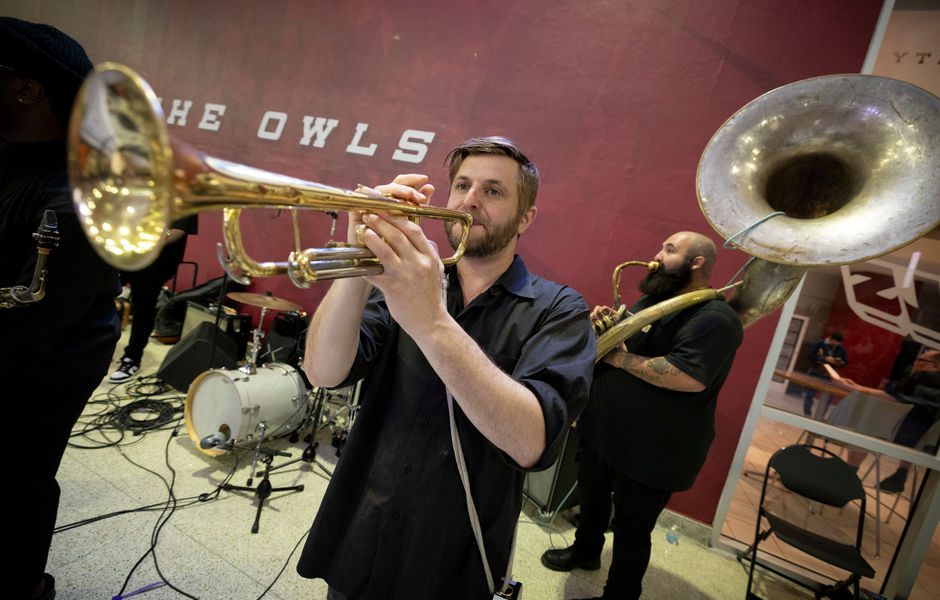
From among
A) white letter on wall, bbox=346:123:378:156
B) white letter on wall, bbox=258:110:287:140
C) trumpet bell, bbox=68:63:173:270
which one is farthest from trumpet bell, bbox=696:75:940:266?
white letter on wall, bbox=258:110:287:140

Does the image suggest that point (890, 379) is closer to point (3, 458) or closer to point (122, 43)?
point (3, 458)

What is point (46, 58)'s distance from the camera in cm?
121

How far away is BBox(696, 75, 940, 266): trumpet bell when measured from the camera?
1601 millimetres

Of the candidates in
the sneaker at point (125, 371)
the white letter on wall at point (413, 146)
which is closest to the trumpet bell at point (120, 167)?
the white letter on wall at point (413, 146)

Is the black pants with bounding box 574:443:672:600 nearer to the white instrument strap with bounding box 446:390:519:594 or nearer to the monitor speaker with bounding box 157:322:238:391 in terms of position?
the white instrument strap with bounding box 446:390:519:594

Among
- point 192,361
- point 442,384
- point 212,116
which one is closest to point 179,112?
point 212,116

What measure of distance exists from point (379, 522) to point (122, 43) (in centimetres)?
751

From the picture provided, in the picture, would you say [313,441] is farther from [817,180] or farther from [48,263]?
[817,180]

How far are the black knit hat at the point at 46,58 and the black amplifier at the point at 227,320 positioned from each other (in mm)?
2937

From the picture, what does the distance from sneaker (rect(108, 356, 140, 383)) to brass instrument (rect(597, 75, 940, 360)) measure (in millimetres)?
4197

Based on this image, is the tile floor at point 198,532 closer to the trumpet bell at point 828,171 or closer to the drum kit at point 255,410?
the drum kit at point 255,410

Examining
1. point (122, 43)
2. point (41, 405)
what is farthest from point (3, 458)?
point (122, 43)

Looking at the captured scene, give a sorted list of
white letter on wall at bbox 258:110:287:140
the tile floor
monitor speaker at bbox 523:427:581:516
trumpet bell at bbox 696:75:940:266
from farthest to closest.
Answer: white letter on wall at bbox 258:110:287:140
monitor speaker at bbox 523:427:581:516
the tile floor
trumpet bell at bbox 696:75:940:266

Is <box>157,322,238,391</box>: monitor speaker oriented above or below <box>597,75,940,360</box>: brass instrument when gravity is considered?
below
